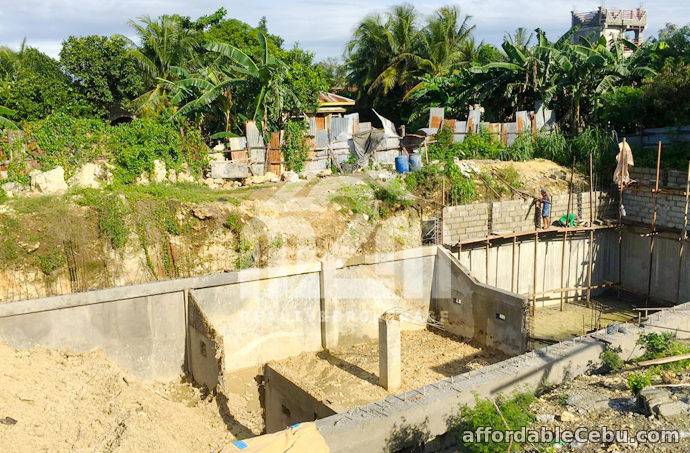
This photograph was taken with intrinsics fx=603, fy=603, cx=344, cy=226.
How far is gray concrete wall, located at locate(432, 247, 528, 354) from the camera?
13.0 m

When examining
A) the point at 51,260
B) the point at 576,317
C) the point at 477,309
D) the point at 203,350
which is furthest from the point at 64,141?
the point at 576,317

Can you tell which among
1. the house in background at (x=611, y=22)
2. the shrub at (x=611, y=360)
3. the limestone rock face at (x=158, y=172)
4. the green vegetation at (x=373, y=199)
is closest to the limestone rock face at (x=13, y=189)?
the limestone rock face at (x=158, y=172)

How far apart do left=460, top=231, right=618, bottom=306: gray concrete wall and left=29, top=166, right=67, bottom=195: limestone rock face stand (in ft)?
34.1

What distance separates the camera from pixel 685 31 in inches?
846

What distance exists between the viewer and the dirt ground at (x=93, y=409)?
9.12 meters

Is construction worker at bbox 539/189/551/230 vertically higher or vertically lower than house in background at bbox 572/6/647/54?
lower

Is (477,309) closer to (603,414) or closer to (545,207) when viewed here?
(545,207)

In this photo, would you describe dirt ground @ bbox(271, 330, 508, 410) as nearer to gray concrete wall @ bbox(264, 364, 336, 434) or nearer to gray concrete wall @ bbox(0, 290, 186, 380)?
gray concrete wall @ bbox(264, 364, 336, 434)

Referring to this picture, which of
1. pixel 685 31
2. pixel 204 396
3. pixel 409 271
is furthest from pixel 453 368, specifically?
pixel 685 31

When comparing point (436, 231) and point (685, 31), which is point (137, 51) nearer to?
point (436, 231)

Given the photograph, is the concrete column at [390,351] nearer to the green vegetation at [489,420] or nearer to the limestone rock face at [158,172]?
the green vegetation at [489,420]

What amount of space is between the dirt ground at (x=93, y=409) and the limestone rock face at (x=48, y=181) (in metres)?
4.62

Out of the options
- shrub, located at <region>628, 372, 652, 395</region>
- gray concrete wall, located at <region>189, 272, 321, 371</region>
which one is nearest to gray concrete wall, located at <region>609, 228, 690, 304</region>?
gray concrete wall, located at <region>189, 272, 321, 371</region>

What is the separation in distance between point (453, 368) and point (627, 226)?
335 inches
